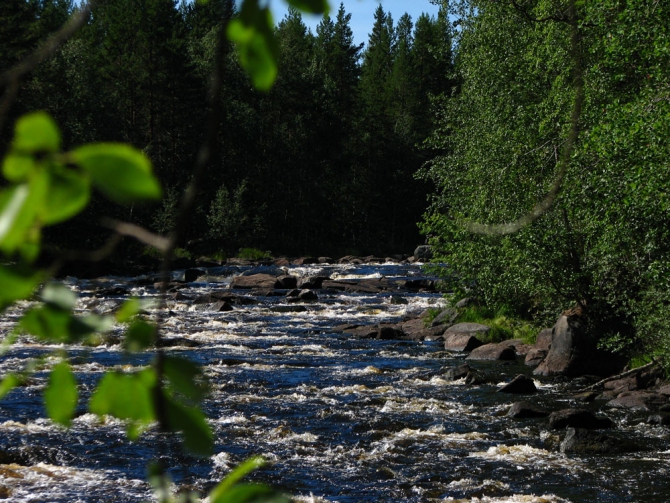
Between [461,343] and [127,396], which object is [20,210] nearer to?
[127,396]

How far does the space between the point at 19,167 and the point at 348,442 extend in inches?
401

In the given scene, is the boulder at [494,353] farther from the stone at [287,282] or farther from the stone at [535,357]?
the stone at [287,282]

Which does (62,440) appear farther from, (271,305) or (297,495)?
(271,305)

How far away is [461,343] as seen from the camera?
17703 millimetres

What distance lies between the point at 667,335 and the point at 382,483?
5.23 m

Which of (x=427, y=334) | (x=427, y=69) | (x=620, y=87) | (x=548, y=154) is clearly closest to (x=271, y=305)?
(x=427, y=334)

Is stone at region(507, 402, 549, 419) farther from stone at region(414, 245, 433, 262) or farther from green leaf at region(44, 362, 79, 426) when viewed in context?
stone at region(414, 245, 433, 262)

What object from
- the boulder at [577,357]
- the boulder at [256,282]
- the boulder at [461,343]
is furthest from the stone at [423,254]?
the boulder at [577,357]

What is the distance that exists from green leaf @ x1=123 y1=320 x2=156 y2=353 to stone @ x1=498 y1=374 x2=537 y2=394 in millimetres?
13101

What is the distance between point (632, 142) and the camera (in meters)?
10.3

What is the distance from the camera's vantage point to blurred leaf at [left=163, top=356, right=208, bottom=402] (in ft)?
2.48

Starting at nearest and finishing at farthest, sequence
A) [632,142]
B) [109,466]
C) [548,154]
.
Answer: [109,466]
[632,142]
[548,154]

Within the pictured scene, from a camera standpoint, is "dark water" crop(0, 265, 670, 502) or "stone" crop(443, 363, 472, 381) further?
"stone" crop(443, 363, 472, 381)

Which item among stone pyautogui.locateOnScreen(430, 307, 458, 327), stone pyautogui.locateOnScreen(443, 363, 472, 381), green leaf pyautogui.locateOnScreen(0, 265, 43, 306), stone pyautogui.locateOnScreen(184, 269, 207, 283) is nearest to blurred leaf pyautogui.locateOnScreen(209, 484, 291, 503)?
green leaf pyautogui.locateOnScreen(0, 265, 43, 306)
